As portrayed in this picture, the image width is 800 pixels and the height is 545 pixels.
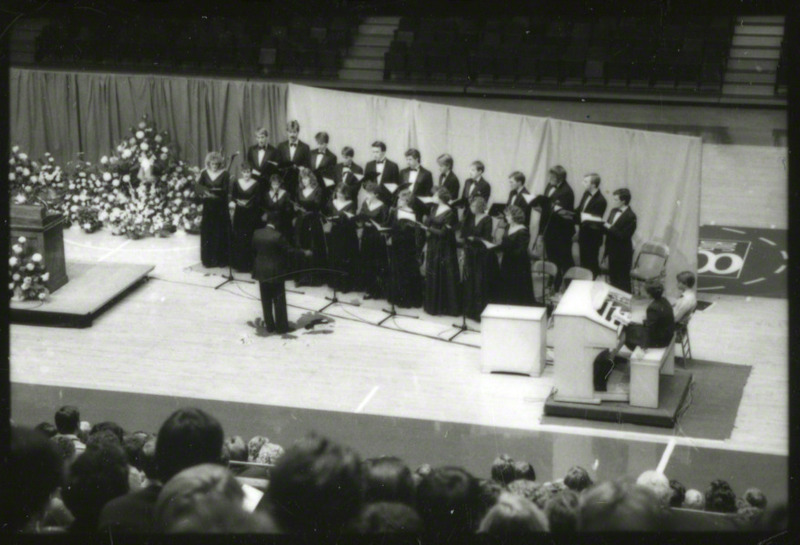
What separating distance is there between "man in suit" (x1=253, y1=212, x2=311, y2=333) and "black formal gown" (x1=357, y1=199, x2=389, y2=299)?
148 cm

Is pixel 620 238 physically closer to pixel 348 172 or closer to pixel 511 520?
pixel 348 172

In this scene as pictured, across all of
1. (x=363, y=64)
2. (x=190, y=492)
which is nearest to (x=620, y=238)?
(x=190, y=492)

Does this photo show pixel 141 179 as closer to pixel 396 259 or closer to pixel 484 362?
pixel 396 259

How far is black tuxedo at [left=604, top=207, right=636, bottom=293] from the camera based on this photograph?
→ 1314cm

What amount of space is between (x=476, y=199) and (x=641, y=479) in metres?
6.29

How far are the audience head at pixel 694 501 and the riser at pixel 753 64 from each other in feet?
52.8

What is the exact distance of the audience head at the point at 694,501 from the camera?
7207mm

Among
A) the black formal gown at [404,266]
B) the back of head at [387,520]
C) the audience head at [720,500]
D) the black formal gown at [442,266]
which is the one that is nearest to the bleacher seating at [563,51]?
the black formal gown at [404,266]

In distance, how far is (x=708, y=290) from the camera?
1419 cm

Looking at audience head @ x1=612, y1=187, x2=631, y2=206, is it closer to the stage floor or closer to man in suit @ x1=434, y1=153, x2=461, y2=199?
the stage floor

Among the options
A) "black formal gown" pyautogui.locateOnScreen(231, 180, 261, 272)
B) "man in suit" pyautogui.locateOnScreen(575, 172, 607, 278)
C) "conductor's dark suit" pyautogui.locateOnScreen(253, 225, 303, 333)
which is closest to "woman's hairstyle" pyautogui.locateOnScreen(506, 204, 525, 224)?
"man in suit" pyautogui.locateOnScreen(575, 172, 607, 278)

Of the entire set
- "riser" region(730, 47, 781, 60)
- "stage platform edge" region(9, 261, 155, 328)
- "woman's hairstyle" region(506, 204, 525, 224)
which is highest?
"riser" region(730, 47, 781, 60)

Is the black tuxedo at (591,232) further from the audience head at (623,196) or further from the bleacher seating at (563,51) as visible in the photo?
the bleacher seating at (563,51)

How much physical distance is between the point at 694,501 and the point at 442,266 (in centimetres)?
651
